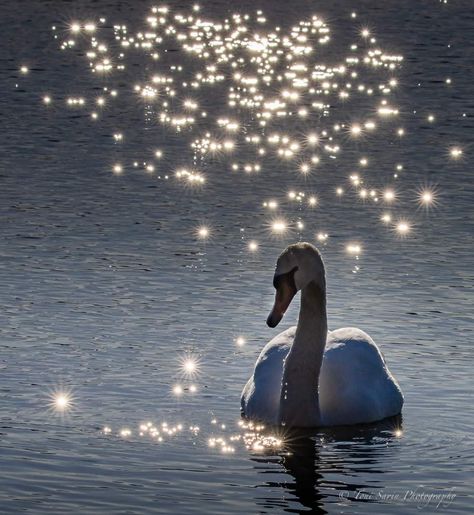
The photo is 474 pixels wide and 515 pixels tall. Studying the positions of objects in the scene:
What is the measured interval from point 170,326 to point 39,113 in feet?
57.5

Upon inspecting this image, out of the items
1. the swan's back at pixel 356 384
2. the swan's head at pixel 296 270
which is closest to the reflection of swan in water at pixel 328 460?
the swan's back at pixel 356 384

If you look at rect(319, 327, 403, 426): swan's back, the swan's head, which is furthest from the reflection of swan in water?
the swan's head

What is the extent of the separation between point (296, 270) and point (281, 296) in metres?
0.53

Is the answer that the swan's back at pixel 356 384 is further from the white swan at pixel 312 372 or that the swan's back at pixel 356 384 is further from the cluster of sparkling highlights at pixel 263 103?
the cluster of sparkling highlights at pixel 263 103

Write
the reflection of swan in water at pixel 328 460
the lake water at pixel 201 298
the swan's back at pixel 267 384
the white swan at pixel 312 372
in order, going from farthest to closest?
the swan's back at pixel 267 384 < the white swan at pixel 312 372 < the lake water at pixel 201 298 < the reflection of swan in water at pixel 328 460

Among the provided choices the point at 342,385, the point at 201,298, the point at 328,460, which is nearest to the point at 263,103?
the point at 201,298

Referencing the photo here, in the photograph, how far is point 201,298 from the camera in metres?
21.4

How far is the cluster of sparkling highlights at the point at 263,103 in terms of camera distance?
29.2 metres

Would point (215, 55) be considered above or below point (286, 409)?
above

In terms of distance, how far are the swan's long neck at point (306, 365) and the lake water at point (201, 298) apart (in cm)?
28

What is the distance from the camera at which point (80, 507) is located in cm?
1389

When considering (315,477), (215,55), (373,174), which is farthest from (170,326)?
(215,55)

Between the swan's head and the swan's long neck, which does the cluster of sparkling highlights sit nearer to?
the swan's long neck

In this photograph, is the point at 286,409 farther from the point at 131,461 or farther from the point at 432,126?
the point at 432,126
